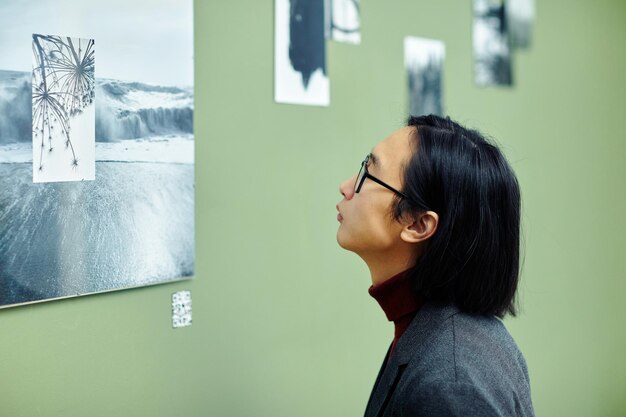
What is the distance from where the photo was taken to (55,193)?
1.78 metres

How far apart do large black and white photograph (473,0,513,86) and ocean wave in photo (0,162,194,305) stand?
1.54 metres

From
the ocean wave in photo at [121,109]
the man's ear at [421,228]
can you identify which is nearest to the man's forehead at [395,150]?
the man's ear at [421,228]

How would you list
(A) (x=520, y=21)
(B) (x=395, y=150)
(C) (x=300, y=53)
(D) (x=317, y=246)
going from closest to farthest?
(B) (x=395, y=150), (C) (x=300, y=53), (D) (x=317, y=246), (A) (x=520, y=21)

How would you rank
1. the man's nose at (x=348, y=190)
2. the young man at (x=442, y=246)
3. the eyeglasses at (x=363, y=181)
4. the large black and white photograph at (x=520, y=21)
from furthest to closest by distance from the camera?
the large black and white photograph at (x=520, y=21), the man's nose at (x=348, y=190), the eyeglasses at (x=363, y=181), the young man at (x=442, y=246)

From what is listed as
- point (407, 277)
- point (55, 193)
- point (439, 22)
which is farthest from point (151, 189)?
point (439, 22)

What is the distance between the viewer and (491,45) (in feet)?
10.1

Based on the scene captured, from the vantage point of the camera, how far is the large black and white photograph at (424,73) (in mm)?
2770

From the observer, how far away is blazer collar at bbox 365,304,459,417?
1.51m

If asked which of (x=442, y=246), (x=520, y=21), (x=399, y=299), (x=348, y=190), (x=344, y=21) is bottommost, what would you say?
(x=399, y=299)

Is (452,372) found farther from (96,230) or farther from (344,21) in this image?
(344,21)

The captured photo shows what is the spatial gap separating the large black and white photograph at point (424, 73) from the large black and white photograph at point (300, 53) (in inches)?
17.9

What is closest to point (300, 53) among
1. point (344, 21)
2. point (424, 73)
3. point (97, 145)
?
Answer: point (344, 21)

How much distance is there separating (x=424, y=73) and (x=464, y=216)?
1419mm

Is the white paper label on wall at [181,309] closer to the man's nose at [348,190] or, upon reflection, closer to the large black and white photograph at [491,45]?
the man's nose at [348,190]
